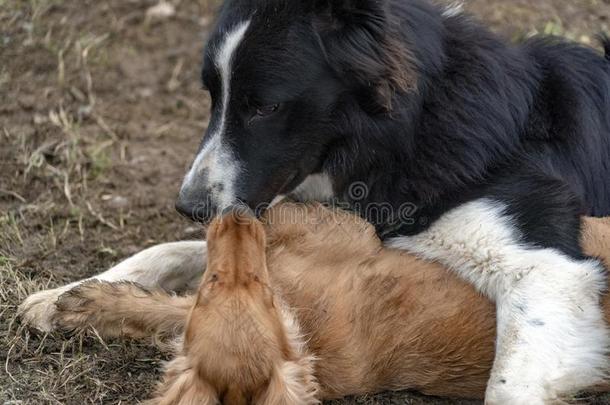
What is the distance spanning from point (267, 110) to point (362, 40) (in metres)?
0.49

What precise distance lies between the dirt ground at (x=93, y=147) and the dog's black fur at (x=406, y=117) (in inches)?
34.3

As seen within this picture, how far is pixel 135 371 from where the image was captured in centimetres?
388

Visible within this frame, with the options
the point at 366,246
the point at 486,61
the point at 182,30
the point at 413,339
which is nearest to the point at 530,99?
the point at 486,61

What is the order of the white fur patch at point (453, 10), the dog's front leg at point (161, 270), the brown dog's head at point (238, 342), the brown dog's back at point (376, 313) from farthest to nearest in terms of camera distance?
the white fur patch at point (453, 10) → the dog's front leg at point (161, 270) → the brown dog's back at point (376, 313) → the brown dog's head at point (238, 342)

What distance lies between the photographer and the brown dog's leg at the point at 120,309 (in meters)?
3.83

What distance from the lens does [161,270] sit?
442 cm

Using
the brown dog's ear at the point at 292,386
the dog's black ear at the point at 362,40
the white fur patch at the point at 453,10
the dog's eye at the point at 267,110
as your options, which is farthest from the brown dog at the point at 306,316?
the white fur patch at the point at 453,10

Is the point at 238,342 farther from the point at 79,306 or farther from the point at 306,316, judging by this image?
the point at 79,306

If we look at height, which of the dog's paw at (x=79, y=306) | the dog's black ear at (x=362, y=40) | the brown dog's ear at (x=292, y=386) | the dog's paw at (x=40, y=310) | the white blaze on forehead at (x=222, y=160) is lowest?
the dog's paw at (x=40, y=310)

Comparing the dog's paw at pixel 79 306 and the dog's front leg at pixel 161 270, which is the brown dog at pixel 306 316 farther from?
the dog's front leg at pixel 161 270

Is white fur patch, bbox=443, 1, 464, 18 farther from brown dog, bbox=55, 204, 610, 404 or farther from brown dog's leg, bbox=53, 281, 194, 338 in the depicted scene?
brown dog's leg, bbox=53, 281, 194, 338

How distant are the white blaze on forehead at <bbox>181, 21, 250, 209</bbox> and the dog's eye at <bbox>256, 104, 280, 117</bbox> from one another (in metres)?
0.14

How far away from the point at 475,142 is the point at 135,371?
68.2 inches

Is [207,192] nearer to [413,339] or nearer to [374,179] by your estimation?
[374,179]
